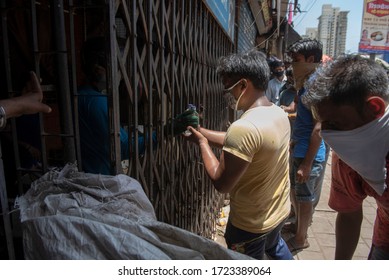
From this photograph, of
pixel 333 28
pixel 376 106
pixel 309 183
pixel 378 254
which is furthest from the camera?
pixel 333 28

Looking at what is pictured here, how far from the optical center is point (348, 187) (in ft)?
5.93

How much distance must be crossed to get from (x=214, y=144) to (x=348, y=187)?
3.56 ft

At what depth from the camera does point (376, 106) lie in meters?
1.36

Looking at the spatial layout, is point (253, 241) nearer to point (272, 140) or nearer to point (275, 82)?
point (272, 140)

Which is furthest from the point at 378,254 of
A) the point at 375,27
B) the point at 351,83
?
the point at 375,27

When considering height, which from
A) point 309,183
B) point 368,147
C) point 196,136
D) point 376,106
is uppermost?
point 376,106

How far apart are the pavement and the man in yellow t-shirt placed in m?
1.75

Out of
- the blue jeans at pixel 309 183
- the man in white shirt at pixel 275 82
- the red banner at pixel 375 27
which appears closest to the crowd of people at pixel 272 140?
the blue jeans at pixel 309 183

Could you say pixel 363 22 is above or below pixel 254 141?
above

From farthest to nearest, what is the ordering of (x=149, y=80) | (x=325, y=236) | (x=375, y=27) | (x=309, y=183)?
(x=375, y=27)
(x=325, y=236)
(x=309, y=183)
(x=149, y=80)

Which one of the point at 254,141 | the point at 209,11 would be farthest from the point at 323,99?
the point at 209,11

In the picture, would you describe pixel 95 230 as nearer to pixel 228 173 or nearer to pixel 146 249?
pixel 146 249

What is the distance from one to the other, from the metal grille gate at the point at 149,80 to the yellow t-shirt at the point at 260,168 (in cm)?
54

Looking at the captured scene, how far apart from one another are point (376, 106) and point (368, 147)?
0.64 feet
